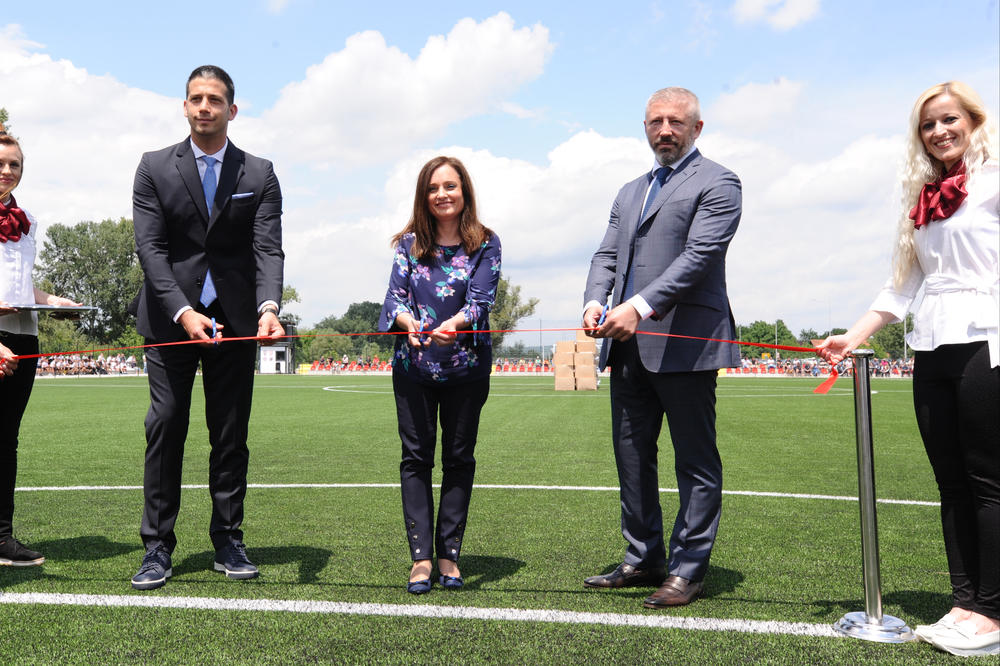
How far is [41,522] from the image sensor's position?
510 centimetres

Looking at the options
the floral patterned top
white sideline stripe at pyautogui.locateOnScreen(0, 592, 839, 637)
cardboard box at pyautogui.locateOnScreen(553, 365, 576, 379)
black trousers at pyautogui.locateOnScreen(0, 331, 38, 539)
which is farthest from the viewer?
cardboard box at pyautogui.locateOnScreen(553, 365, 576, 379)

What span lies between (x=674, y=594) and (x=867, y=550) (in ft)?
2.58

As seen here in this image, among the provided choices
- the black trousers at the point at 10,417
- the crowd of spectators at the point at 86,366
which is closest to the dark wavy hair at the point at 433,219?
the black trousers at the point at 10,417

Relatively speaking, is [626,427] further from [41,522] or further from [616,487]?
[41,522]

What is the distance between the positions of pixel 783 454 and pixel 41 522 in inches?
296

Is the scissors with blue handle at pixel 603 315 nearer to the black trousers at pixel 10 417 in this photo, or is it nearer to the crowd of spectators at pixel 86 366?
the black trousers at pixel 10 417

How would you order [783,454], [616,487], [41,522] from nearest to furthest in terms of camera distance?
1. [41,522]
2. [616,487]
3. [783,454]

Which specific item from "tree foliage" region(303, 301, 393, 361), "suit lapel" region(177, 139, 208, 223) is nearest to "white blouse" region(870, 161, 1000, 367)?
"suit lapel" region(177, 139, 208, 223)

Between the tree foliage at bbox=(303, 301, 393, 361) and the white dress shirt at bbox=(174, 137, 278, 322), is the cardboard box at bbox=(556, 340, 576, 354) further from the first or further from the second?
the tree foliage at bbox=(303, 301, 393, 361)

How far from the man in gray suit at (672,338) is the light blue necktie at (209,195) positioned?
1.80 m

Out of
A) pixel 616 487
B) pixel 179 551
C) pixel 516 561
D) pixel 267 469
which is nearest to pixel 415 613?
pixel 516 561

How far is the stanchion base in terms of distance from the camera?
9.57ft

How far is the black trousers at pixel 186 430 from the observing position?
378cm

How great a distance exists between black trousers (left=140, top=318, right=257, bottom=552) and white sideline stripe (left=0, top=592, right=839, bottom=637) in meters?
0.45
